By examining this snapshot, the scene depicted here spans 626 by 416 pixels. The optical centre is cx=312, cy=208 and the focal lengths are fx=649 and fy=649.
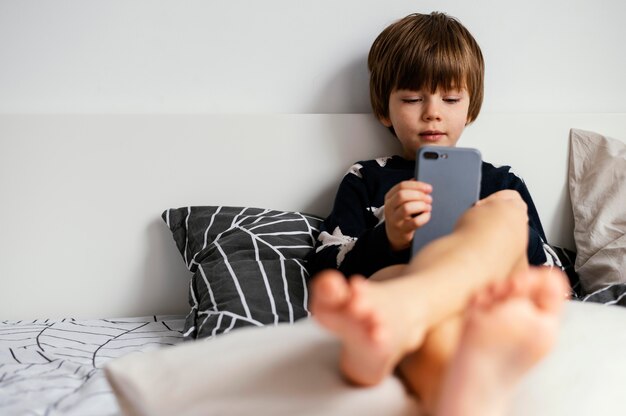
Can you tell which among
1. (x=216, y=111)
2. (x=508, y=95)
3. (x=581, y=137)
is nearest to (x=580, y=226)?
(x=581, y=137)

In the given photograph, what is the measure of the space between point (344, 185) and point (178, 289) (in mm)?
392

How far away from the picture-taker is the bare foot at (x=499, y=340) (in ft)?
1.66

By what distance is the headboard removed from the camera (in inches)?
49.5

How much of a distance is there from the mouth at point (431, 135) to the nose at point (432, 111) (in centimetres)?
3

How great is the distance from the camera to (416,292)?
22.2 inches

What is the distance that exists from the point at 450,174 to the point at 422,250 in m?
0.32

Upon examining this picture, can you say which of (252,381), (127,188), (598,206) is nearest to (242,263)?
(127,188)

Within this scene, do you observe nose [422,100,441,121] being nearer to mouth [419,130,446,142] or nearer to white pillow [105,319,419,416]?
mouth [419,130,446,142]

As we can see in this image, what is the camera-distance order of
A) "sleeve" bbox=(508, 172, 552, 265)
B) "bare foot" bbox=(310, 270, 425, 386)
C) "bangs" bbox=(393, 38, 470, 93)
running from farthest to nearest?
"bangs" bbox=(393, 38, 470, 93) < "sleeve" bbox=(508, 172, 552, 265) < "bare foot" bbox=(310, 270, 425, 386)

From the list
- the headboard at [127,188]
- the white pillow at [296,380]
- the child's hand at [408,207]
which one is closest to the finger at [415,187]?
the child's hand at [408,207]

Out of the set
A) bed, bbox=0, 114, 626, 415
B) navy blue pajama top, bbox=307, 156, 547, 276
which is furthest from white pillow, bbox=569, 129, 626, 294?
navy blue pajama top, bbox=307, 156, 547, 276

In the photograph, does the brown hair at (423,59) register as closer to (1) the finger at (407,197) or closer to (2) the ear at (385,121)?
(2) the ear at (385,121)

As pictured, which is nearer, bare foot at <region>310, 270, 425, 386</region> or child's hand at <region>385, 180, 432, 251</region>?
bare foot at <region>310, 270, 425, 386</region>

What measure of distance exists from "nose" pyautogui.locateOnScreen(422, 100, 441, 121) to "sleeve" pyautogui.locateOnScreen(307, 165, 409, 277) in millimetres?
168
